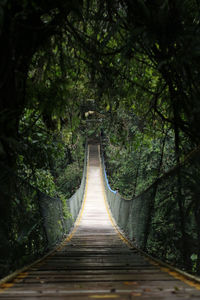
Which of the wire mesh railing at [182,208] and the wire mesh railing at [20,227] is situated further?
the wire mesh railing at [182,208]

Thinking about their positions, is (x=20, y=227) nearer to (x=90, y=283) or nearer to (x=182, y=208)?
(x=90, y=283)

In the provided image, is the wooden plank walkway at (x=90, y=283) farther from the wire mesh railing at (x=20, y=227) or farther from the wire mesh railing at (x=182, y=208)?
the wire mesh railing at (x=182, y=208)

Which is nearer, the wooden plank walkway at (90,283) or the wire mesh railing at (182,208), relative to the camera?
the wooden plank walkway at (90,283)

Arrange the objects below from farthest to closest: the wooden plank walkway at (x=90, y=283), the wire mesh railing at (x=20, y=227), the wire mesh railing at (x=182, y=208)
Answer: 1. the wire mesh railing at (x=182, y=208)
2. the wire mesh railing at (x=20, y=227)
3. the wooden plank walkway at (x=90, y=283)

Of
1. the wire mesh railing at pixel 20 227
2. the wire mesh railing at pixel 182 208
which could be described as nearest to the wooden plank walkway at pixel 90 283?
the wire mesh railing at pixel 20 227

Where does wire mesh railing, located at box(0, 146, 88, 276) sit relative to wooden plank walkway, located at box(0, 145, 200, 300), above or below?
above

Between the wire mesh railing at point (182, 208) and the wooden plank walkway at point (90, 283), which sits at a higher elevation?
the wire mesh railing at point (182, 208)

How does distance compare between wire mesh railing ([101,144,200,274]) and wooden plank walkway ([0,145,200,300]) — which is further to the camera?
wire mesh railing ([101,144,200,274])

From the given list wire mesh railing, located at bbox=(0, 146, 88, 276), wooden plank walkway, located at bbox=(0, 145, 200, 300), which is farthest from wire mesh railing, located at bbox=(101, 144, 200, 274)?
wire mesh railing, located at bbox=(0, 146, 88, 276)

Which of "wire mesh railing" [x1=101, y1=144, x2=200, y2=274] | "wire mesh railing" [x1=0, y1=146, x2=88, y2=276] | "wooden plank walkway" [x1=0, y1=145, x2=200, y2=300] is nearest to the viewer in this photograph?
"wooden plank walkway" [x1=0, y1=145, x2=200, y2=300]

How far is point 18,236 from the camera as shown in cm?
245

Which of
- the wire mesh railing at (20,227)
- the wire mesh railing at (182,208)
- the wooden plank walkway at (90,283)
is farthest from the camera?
the wire mesh railing at (182,208)

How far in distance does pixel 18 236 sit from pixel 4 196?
1.37ft

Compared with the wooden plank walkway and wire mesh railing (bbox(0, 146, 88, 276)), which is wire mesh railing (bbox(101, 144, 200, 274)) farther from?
wire mesh railing (bbox(0, 146, 88, 276))
